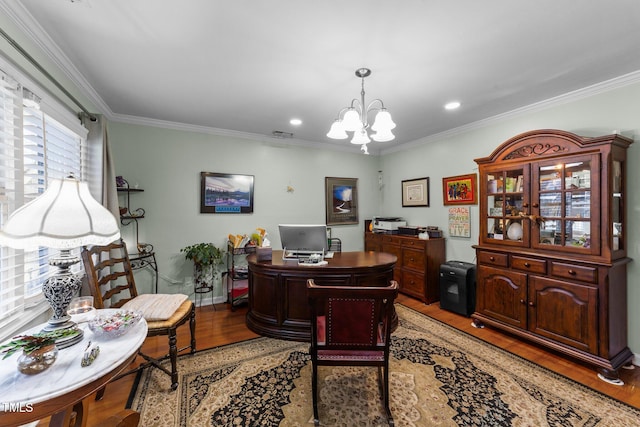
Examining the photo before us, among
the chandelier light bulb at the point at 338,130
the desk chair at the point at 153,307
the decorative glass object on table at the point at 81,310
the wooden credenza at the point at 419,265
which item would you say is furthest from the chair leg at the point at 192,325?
the wooden credenza at the point at 419,265

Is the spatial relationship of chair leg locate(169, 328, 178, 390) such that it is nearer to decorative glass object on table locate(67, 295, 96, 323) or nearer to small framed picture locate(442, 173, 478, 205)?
decorative glass object on table locate(67, 295, 96, 323)

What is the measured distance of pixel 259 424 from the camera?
1.71 metres

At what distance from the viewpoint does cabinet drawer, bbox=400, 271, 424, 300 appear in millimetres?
3869

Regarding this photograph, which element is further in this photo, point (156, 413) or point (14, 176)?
point (156, 413)

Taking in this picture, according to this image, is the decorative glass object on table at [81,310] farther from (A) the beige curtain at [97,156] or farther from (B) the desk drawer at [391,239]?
(B) the desk drawer at [391,239]

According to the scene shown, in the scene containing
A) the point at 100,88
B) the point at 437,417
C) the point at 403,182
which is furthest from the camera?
the point at 403,182

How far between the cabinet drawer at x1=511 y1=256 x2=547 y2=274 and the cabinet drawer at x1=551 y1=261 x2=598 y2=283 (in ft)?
0.25

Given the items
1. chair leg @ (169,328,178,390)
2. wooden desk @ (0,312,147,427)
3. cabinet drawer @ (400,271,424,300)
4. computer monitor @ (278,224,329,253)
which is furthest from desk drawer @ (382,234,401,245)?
wooden desk @ (0,312,147,427)

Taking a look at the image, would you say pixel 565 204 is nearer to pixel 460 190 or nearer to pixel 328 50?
pixel 460 190

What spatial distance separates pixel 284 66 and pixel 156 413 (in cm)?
268

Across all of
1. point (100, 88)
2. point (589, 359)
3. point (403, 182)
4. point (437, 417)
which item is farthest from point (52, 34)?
point (589, 359)

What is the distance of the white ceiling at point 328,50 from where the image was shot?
160 centimetres

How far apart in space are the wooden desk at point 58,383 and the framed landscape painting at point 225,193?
2.64 meters

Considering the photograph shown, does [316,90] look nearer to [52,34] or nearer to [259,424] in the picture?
[52,34]
